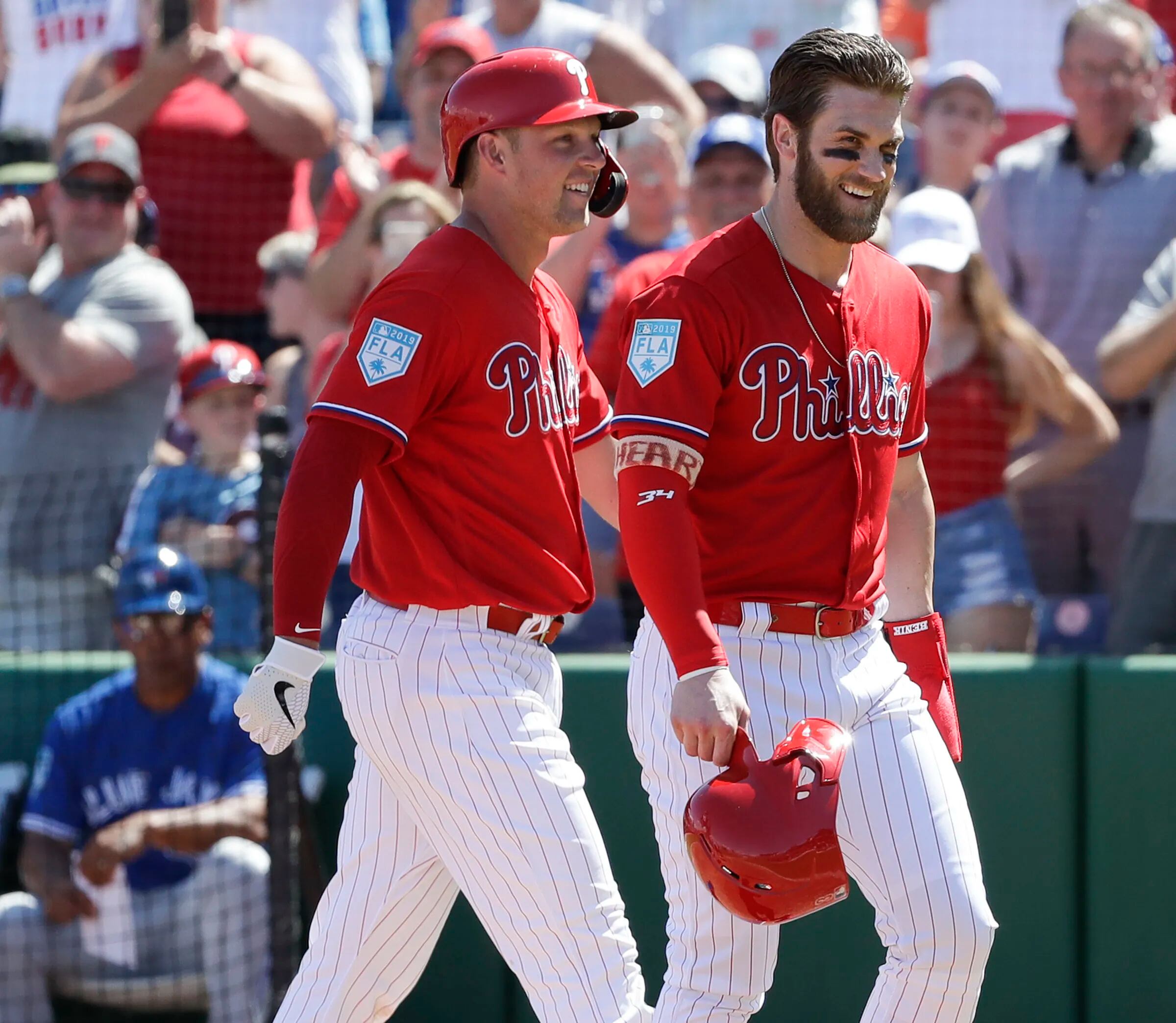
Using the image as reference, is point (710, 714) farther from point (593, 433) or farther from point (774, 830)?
point (593, 433)

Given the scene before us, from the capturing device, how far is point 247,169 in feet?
23.3

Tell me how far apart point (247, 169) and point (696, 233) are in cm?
221

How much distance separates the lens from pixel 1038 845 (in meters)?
5.10

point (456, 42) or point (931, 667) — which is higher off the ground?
point (456, 42)

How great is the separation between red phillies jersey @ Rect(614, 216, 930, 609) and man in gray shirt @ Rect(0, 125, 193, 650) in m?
3.10

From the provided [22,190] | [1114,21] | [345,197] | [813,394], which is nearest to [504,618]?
[813,394]

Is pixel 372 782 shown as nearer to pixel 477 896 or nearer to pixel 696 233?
pixel 477 896

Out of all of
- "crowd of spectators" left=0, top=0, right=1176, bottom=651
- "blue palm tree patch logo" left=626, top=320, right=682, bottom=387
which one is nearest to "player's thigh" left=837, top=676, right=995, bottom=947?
"blue palm tree patch logo" left=626, top=320, right=682, bottom=387

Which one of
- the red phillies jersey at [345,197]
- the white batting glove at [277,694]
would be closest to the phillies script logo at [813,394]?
the white batting glove at [277,694]

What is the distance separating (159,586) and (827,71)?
279 centimetres

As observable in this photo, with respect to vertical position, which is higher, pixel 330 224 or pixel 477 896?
pixel 330 224

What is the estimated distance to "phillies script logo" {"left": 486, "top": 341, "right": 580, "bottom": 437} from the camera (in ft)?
11.0

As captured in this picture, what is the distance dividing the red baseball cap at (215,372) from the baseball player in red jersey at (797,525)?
116 inches

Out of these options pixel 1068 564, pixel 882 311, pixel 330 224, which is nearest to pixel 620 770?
pixel 1068 564
